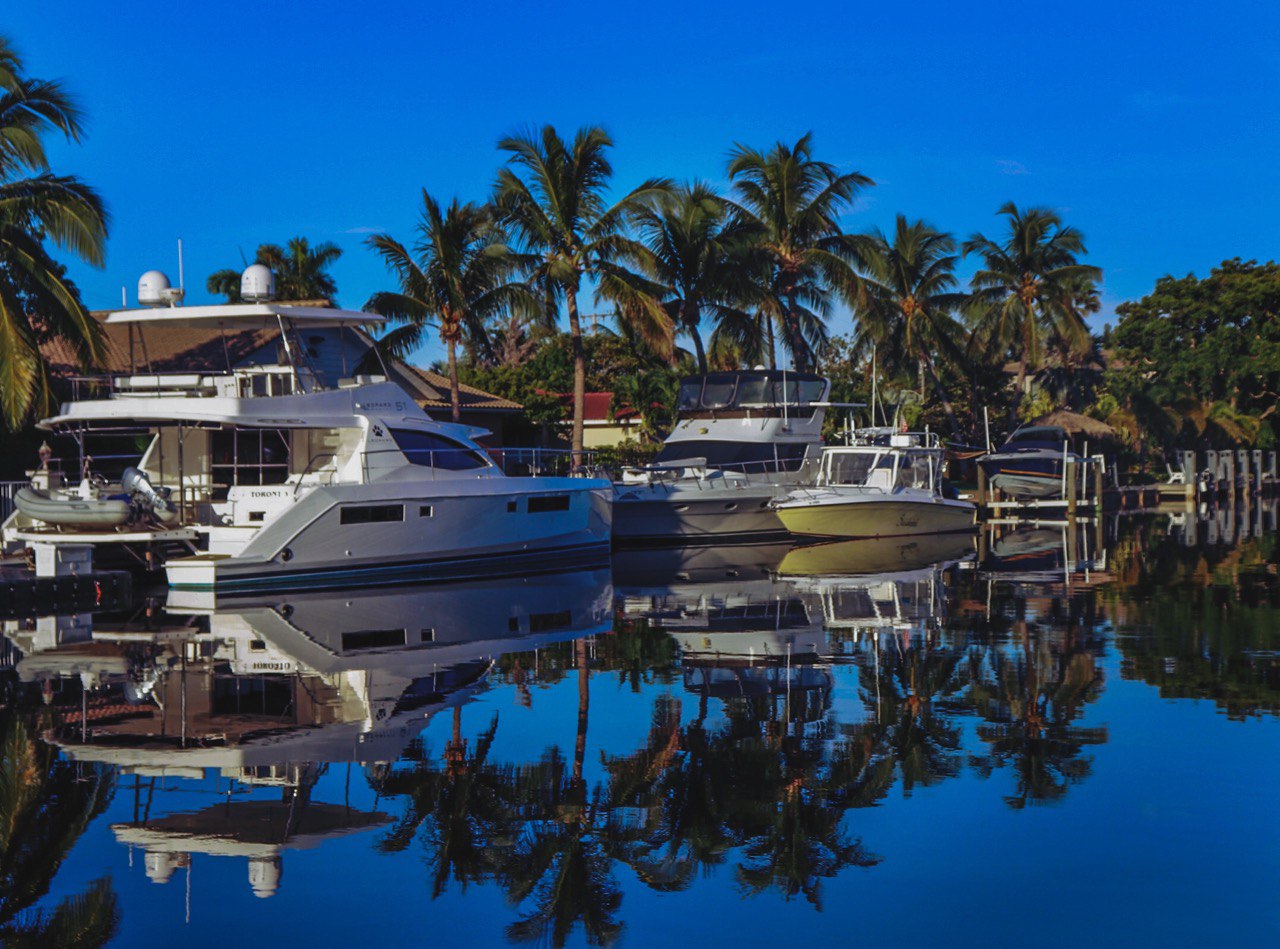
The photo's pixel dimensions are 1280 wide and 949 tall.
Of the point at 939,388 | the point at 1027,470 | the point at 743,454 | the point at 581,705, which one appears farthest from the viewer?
the point at 939,388

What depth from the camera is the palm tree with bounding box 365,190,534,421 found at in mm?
33812

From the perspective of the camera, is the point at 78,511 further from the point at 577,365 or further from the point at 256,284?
the point at 577,365

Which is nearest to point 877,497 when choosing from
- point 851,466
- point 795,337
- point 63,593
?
point 851,466

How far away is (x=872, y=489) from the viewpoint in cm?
3181

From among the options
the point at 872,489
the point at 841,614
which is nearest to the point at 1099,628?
the point at 841,614

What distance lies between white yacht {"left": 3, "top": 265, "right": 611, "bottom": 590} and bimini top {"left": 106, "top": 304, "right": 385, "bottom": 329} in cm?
3

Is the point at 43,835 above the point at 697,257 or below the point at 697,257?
below

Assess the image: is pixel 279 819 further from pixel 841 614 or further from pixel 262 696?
pixel 841 614

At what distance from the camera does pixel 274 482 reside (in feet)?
77.4

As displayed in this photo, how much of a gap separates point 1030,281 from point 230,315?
123ft

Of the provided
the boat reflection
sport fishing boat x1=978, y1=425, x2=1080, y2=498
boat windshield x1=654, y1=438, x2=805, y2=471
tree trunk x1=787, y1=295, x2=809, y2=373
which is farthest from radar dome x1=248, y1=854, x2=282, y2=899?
sport fishing boat x1=978, y1=425, x2=1080, y2=498

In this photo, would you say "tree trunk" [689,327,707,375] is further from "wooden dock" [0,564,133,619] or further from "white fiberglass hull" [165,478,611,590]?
"wooden dock" [0,564,133,619]

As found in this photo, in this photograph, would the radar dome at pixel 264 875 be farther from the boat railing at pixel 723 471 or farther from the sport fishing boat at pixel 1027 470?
the sport fishing boat at pixel 1027 470

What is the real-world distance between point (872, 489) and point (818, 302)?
43.9 feet
